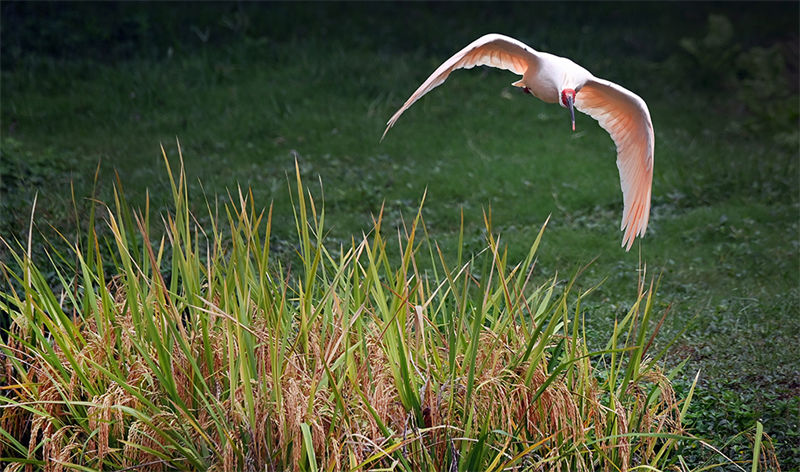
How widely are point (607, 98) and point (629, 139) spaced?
18 cm

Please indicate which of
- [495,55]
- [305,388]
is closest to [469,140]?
[495,55]

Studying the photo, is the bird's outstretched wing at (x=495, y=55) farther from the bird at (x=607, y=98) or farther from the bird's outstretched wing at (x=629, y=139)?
the bird's outstretched wing at (x=629, y=139)

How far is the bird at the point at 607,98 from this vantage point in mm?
2986

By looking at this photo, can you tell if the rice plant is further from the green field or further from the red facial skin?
the green field

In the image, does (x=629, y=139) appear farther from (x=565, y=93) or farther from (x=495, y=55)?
(x=495, y=55)

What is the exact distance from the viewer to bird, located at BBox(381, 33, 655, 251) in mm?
2986

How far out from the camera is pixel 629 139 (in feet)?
10.5

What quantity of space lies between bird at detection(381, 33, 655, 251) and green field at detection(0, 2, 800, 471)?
2.30 ft

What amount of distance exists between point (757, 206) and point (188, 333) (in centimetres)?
414

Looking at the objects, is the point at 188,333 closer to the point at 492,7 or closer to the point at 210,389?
the point at 210,389

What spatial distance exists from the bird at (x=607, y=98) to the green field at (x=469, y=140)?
0.70 m

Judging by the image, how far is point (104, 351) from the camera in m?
2.77

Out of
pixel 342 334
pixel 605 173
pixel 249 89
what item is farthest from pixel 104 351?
pixel 249 89

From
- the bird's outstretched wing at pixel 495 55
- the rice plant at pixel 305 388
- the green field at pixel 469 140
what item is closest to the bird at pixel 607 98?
the bird's outstretched wing at pixel 495 55
